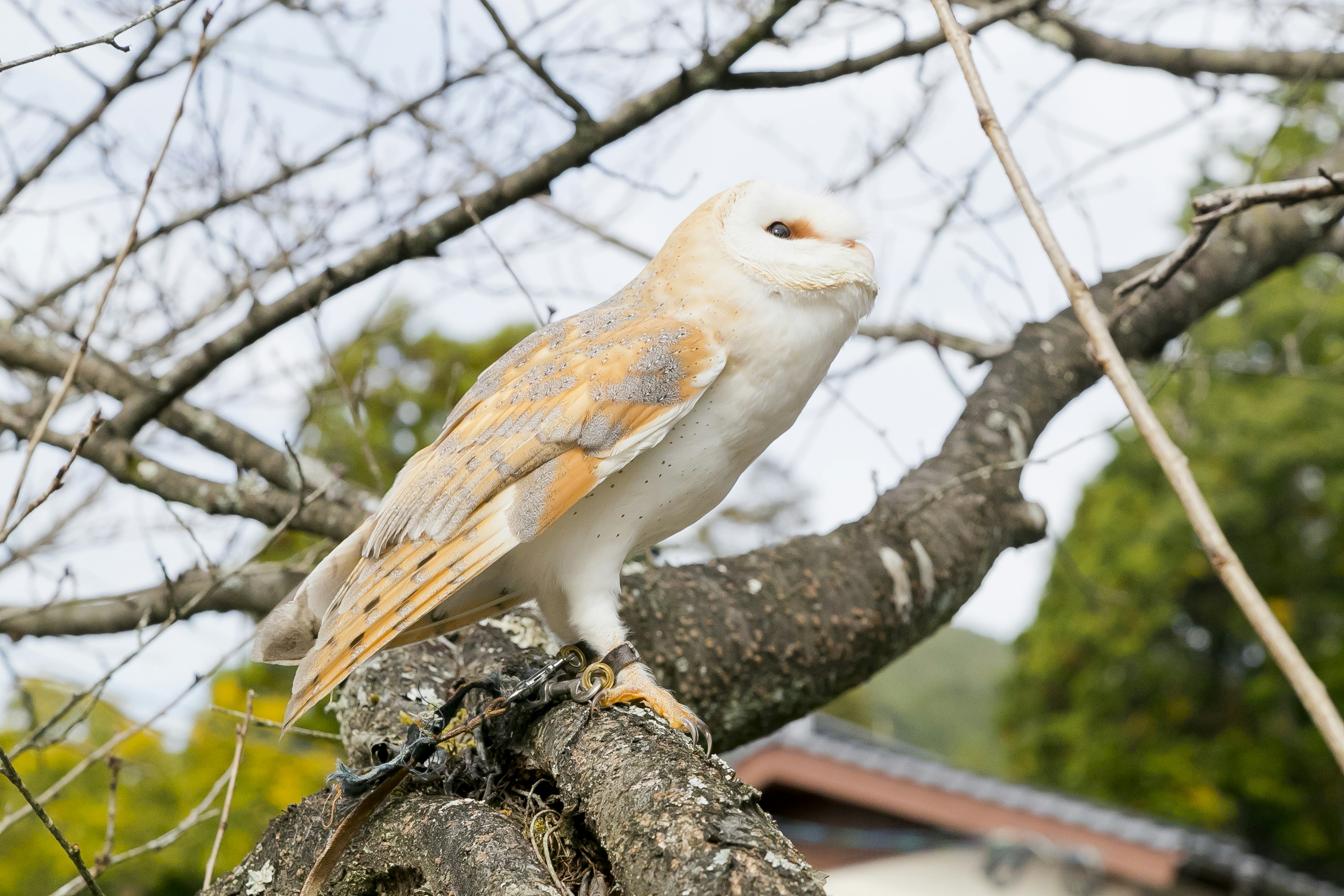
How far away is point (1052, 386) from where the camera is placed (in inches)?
119

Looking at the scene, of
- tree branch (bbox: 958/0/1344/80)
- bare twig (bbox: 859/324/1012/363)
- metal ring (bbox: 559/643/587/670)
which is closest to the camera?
metal ring (bbox: 559/643/587/670)

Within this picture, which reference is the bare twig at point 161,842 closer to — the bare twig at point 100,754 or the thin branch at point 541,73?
the bare twig at point 100,754

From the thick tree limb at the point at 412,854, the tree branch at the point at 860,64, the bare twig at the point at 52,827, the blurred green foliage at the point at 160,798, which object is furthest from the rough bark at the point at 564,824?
the blurred green foliage at the point at 160,798

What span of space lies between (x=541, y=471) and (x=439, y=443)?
28 cm

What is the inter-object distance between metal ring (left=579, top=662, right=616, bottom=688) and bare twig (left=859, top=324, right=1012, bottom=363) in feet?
6.52

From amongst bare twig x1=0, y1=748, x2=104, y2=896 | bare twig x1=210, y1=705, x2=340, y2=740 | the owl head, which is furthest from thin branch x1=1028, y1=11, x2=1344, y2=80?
bare twig x1=0, y1=748, x2=104, y2=896

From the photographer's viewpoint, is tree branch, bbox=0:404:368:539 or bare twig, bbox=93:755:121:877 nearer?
bare twig, bbox=93:755:121:877

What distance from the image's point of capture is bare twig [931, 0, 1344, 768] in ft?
1.84

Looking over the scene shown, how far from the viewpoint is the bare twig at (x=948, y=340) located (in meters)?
3.22

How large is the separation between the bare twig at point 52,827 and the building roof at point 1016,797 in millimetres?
4677

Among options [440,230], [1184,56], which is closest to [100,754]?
[440,230]

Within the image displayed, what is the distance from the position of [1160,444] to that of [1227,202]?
32.8 inches

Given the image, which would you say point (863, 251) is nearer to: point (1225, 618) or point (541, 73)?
point (541, 73)

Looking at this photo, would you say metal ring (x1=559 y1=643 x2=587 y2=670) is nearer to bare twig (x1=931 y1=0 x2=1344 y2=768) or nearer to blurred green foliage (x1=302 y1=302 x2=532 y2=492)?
bare twig (x1=931 y1=0 x2=1344 y2=768)
